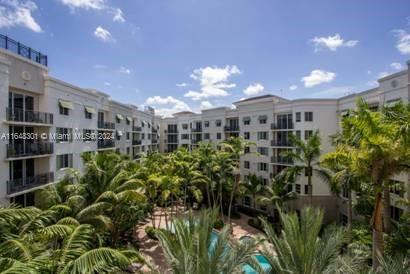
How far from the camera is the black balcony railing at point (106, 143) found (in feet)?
107

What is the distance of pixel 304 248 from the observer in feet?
24.1

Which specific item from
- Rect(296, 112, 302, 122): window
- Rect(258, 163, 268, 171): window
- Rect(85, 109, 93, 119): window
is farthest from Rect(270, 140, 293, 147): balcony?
Rect(85, 109, 93, 119): window

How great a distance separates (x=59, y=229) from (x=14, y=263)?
429 centimetres

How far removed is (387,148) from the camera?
8844mm

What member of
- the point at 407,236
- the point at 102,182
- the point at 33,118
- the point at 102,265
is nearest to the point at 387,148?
the point at 407,236

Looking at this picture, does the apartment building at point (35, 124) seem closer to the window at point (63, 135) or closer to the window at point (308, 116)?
the window at point (63, 135)

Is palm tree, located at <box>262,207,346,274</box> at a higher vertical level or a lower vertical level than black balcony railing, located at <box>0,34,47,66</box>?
lower

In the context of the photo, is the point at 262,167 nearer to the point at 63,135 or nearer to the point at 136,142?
the point at 136,142

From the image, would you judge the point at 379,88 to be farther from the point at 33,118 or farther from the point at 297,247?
the point at 33,118

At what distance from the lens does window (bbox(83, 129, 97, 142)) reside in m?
29.0

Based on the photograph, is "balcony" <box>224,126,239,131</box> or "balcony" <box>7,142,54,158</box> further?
"balcony" <box>224,126,239,131</box>

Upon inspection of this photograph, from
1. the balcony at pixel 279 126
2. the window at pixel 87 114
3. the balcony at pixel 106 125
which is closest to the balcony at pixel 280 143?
the balcony at pixel 279 126

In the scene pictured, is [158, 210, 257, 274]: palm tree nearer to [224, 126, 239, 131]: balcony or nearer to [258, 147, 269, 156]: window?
[258, 147, 269, 156]: window

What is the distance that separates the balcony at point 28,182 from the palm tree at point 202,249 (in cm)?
1678
